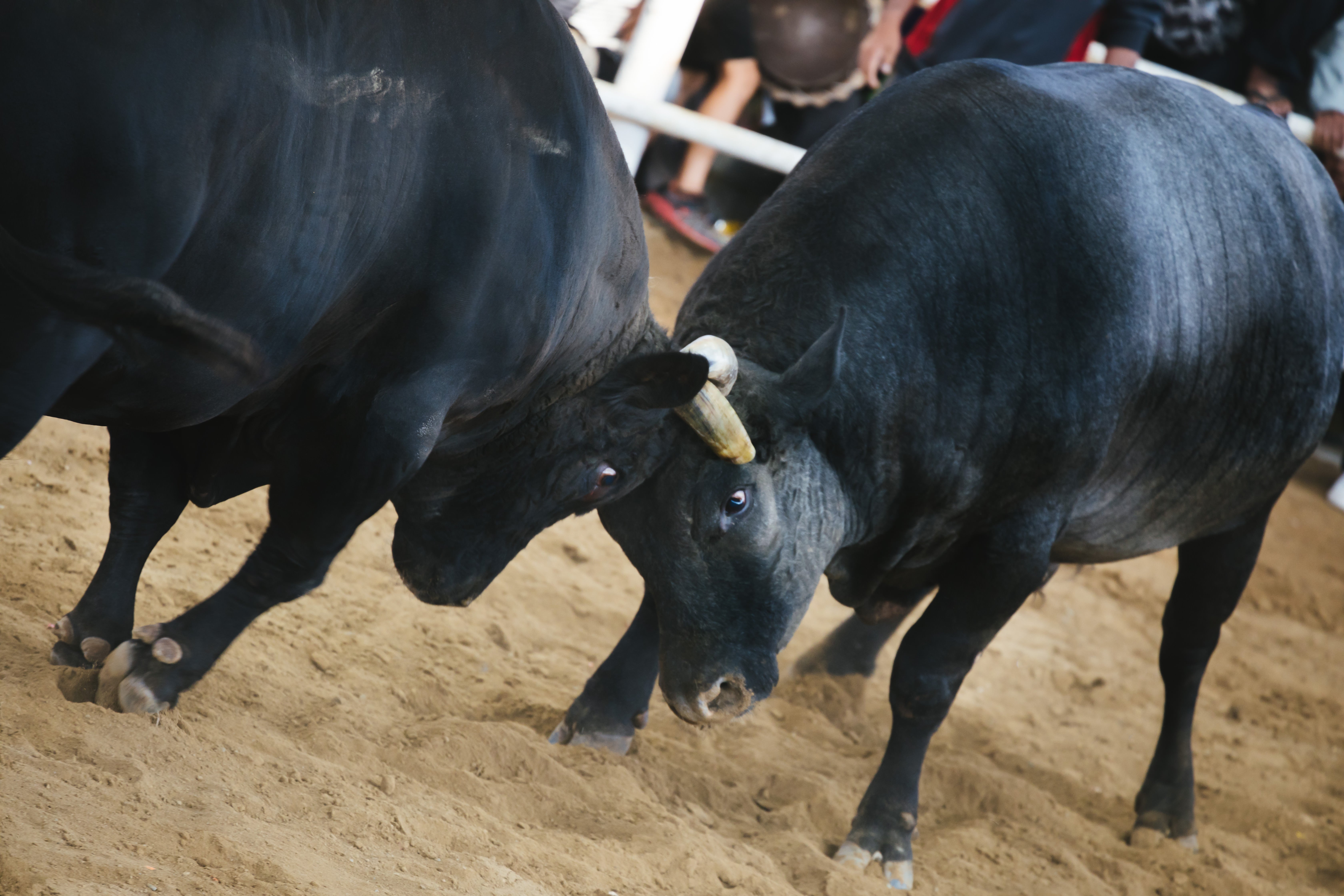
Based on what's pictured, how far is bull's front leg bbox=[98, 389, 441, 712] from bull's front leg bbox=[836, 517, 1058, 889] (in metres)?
1.74

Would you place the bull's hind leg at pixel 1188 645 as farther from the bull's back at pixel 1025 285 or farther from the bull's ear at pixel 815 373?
the bull's ear at pixel 815 373

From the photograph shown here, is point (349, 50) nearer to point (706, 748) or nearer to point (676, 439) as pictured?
point (676, 439)

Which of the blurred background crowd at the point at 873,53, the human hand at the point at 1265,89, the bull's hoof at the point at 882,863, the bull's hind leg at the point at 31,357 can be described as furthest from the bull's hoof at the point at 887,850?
the human hand at the point at 1265,89

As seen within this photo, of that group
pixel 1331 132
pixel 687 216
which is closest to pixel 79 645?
pixel 687 216

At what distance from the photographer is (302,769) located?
2.63 metres

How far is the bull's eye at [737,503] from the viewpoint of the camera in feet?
10.4

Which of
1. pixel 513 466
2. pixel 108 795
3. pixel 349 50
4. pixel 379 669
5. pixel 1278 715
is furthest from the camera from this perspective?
pixel 1278 715

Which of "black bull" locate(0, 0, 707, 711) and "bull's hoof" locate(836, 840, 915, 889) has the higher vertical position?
"black bull" locate(0, 0, 707, 711)

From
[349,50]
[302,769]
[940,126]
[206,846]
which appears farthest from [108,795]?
[940,126]

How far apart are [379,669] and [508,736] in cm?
47

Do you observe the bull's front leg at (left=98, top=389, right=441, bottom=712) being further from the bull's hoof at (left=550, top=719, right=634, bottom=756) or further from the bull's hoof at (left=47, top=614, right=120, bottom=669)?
the bull's hoof at (left=550, top=719, right=634, bottom=756)

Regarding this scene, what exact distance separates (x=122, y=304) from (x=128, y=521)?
1.14 meters

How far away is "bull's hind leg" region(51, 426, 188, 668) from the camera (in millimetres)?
2770

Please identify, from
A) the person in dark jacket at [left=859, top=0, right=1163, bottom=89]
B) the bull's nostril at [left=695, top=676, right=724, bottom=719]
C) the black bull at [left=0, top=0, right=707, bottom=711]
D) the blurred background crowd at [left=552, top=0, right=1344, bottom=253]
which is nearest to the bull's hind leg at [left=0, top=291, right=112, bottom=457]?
the black bull at [left=0, top=0, right=707, bottom=711]
